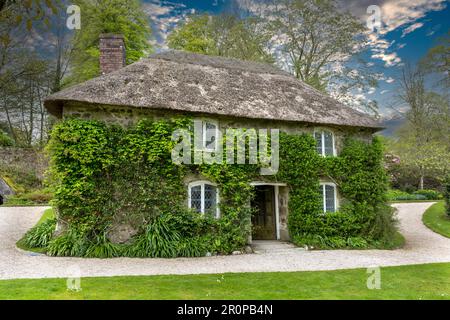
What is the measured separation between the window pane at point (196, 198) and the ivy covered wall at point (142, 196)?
1.41 ft

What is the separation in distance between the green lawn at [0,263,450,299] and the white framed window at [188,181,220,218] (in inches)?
141

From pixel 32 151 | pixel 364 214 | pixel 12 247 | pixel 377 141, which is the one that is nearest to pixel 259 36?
pixel 377 141

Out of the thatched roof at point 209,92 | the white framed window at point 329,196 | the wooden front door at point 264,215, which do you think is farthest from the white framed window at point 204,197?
the white framed window at point 329,196

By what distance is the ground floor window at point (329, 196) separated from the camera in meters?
12.8

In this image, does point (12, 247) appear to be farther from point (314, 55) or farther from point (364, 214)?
point (314, 55)

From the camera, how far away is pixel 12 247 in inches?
422

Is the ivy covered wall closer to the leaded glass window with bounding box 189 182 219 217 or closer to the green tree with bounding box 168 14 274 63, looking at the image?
the leaded glass window with bounding box 189 182 219 217

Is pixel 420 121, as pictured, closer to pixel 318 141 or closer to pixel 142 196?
pixel 318 141

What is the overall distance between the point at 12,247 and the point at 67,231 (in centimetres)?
238

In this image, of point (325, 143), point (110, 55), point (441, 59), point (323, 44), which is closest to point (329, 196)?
point (325, 143)

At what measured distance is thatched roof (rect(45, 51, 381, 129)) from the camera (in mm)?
10805

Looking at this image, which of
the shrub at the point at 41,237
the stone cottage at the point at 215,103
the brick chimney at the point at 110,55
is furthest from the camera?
the brick chimney at the point at 110,55

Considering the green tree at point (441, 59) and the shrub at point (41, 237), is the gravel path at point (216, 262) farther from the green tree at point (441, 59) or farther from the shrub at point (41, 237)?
the green tree at point (441, 59)

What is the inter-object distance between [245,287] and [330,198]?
24.1 feet
